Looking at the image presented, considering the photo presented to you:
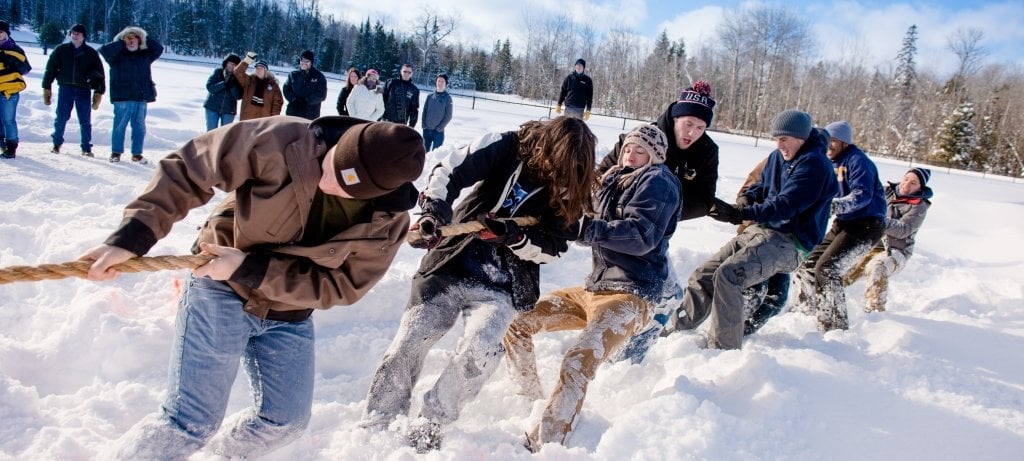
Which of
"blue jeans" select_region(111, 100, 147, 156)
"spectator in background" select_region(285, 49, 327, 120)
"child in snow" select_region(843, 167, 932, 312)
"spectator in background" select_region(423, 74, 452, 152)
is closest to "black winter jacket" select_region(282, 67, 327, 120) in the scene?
"spectator in background" select_region(285, 49, 327, 120)

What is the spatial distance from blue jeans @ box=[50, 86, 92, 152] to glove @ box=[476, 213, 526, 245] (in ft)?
24.2

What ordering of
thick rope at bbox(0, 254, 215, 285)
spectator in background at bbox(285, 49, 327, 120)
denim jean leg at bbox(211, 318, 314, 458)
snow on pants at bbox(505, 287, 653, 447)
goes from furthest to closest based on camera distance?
spectator in background at bbox(285, 49, 327, 120) < snow on pants at bbox(505, 287, 653, 447) < denim jean leg at bbox(211, 318, 314, 458) < thick rope at bbox(0, 254, 215, 285)

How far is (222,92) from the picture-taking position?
8.81 meters

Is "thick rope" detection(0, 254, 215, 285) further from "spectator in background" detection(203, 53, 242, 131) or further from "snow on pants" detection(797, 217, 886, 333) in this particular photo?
"spectator in background" detection(203, 53, 242, 131)

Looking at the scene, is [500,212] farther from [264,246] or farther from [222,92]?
[222,92]

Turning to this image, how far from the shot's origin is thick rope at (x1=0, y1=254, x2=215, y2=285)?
1.73 meters

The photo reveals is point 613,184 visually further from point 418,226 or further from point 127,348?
point 127,348

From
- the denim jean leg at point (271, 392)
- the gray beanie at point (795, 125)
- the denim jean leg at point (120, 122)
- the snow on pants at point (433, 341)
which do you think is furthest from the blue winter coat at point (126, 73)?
the gray beanie at point (795, 125)

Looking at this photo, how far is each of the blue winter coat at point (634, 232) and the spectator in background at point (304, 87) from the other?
22.5 feet

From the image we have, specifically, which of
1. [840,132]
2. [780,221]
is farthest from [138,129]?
[840,132]

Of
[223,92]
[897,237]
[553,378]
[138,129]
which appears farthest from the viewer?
[223,92]

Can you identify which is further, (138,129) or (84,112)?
(138,129)

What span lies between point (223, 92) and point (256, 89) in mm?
453

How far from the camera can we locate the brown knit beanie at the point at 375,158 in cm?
197
